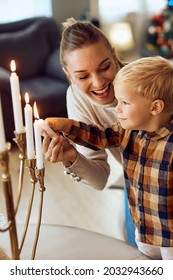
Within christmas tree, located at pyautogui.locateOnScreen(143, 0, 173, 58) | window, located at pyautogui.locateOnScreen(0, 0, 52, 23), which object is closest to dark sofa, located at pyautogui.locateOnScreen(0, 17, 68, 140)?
window, located at pyautogui.locateOnScreen(0, 0, 52, 23)

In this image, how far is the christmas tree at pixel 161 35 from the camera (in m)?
4.20

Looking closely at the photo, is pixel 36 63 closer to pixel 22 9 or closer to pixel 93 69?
pixel 22 9

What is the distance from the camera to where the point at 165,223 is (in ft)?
3.79

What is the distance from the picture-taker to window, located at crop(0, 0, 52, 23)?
3.96 m

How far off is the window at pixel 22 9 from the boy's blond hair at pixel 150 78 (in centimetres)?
323

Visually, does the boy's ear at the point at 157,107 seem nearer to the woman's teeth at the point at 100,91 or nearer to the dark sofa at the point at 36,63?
the woman's teeth at the point at 100,91

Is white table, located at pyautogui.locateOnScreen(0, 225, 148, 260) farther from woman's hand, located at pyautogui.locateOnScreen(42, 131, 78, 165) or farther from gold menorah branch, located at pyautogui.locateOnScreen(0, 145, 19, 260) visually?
gold menorah branch, located at pyautogui.locateOnScreen(0, 145, 19, 260)

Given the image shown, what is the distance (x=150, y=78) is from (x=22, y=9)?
3337 mm

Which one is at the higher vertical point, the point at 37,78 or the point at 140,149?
the point at 140,149

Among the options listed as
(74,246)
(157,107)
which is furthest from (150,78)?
(74,246)
